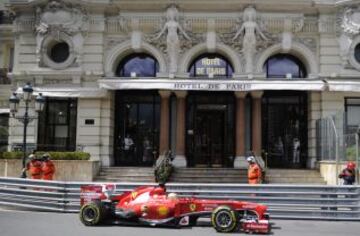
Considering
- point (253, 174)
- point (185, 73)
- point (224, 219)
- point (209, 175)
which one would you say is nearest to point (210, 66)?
point (185, 73)

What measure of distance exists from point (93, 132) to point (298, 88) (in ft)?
33.2

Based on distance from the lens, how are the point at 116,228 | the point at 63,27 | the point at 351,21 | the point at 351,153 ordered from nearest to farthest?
the point at 116,228 < the point at 351,153 < the point at 351,21 < the point at 63,27

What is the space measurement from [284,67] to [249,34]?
9.73 ft

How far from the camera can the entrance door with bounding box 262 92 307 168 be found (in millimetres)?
25344

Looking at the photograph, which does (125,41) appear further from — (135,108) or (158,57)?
(135,108)

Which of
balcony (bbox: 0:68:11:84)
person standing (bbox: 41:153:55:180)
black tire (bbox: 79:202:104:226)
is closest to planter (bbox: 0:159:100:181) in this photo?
person standing (bbox: 41:153:55:180)

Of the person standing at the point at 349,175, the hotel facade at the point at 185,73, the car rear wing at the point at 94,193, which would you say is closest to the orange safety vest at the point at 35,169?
the car rear wing at the point at 94,193

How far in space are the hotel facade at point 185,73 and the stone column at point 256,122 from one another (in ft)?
0.17

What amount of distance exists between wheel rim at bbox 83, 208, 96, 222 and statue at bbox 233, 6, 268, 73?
14.0m

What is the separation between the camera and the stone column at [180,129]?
24.4 metres

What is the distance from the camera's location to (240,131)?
963 inches

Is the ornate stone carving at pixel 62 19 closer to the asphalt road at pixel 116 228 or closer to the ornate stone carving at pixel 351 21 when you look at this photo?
the ornate stone carving at pixel 351 21

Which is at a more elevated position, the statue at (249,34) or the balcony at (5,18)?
the balcony at (5,18)

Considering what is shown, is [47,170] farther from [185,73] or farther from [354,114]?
[354,114]
